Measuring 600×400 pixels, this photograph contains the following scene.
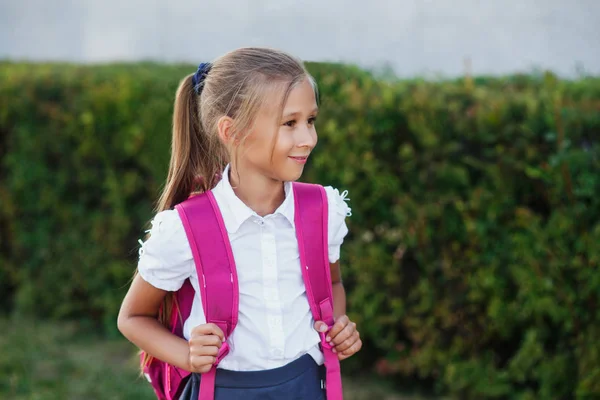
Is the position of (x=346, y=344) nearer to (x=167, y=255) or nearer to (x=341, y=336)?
Answer: (x=341, y=336)

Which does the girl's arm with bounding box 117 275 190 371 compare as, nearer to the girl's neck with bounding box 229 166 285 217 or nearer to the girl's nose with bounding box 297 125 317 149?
the girl's neck with bounding box 229 166 285 217

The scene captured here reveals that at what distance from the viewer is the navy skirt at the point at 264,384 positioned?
211cm

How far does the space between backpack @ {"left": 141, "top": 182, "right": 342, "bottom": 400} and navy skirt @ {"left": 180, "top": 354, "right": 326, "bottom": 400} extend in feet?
0.12

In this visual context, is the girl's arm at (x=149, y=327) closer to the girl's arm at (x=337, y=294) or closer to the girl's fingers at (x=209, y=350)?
the girl's fingers at (x=209, y=350)

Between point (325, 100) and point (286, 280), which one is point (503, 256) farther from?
point (286, 280)

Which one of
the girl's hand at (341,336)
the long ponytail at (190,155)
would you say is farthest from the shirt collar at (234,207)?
the girl's hand at (341,336)

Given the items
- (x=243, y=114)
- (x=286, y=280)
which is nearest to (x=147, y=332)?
(x=286, y=280)

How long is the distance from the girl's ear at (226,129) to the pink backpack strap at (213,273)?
0.24 meters

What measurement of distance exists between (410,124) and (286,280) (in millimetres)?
1931

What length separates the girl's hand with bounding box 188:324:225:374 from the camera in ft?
6.65

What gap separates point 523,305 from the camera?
3.70 m

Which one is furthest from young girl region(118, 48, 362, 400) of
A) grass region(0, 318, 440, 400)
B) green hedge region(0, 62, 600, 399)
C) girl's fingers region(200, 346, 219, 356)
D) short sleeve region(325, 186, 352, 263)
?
grass region(0, 318, 440, 400)

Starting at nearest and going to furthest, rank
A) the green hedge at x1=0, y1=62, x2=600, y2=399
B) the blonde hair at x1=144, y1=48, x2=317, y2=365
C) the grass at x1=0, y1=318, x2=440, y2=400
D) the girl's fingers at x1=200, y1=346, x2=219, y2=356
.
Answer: the girl's fingers at x1=200, y1=346, x2=219, y2=356 < the blonde hair at x1=144, y1=48, x2=317, y2=365 < the green hedge at x1=0, y1=62, x2=600, y2=399 < the grass at x1=0, y1=318, x2=440, y2=400

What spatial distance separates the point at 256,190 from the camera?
7.34 ft
